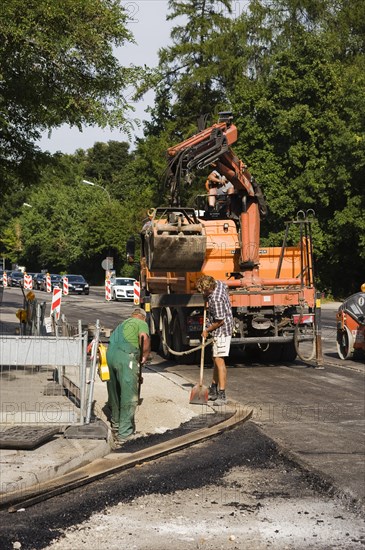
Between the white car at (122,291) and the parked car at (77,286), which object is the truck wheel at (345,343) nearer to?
the white car at (122,291)

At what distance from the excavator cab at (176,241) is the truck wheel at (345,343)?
3.51 m

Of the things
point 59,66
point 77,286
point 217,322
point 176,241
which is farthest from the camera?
point 77,286

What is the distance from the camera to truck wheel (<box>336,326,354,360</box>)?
56.4 feet

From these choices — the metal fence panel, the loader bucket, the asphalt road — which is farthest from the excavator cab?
the metal fence panel

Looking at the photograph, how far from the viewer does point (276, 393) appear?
43.3 ft

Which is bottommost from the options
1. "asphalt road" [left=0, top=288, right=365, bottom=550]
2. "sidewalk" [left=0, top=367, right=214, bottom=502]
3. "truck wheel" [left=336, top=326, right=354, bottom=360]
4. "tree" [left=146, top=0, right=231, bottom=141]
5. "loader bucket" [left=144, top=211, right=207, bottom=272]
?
→ "asphalt road" [left=0, top=288, right=365, bottom=550]

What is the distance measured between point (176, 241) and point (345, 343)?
446 cm

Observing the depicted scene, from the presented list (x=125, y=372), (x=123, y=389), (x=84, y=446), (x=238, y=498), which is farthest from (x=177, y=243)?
(x=238, y=498)

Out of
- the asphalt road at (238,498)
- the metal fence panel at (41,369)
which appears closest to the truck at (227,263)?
the asphalt road at (238,498)

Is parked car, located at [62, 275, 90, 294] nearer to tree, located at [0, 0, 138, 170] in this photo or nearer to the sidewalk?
tree, located at [0, 0, 138, 170]

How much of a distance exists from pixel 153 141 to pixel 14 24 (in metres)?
40.4

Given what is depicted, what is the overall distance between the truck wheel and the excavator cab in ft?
11.5

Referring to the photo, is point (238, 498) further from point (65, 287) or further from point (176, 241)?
point (65, 287)

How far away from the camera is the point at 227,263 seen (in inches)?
666
